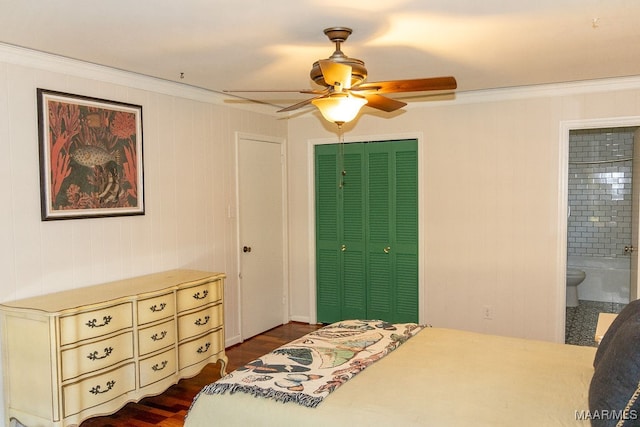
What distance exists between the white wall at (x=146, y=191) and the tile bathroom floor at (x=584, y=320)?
10.7 ft

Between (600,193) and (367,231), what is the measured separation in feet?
10.5

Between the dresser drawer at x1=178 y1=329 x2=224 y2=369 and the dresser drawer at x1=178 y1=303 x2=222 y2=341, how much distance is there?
2.3 inches

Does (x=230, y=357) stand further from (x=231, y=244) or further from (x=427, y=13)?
(x=427, y=13)

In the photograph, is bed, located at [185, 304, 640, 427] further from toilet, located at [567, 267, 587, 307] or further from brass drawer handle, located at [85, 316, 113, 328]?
toilet, located at [567, 267, 587, 307]

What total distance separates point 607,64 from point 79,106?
368 cm

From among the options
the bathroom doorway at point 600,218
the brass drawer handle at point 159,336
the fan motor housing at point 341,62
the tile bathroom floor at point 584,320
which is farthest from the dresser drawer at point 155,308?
the bathroom doorway at point 600,218

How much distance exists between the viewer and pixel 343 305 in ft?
18.6

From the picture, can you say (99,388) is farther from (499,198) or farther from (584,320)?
(584,320)

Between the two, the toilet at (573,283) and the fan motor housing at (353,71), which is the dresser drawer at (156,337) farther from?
the toilet at (573,283)

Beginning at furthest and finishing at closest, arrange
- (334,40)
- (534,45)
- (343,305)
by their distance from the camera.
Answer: (343,305) < (534,45) < (334,40)

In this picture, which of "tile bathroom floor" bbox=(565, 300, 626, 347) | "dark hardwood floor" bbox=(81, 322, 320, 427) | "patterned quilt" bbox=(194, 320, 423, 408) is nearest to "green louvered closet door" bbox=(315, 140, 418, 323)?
"dark hardwood floor" bbox=(81, 322, 320, 427)

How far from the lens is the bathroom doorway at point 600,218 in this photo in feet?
21.3

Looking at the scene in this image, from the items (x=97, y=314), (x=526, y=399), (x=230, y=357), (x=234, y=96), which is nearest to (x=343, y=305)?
(x=230, y=357)

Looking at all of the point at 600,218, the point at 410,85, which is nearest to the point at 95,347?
the point at 410,85
